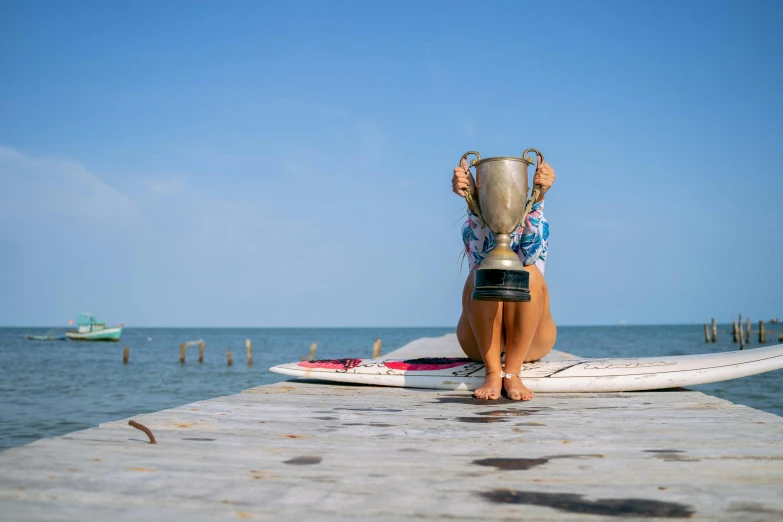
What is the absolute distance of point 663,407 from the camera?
3090 mm

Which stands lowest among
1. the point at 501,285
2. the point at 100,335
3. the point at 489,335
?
the point at 100,335

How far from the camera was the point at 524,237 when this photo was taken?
3555mm

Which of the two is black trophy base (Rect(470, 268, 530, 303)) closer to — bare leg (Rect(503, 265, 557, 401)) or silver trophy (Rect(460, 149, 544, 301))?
silver trophy (Rect(460, 149, 544, 301))

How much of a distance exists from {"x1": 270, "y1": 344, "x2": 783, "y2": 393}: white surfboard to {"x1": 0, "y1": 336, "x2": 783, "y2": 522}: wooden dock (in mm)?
959

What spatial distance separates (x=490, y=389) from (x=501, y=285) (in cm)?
85

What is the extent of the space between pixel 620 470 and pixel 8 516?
1528 mm

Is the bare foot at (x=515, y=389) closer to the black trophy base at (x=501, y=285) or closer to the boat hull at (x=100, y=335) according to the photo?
the black trophy base at (x=501, y=285)

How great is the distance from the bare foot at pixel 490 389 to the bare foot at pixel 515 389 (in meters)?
0.05

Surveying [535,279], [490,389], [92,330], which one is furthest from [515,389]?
[92,330]

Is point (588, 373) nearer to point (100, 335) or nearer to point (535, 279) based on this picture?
point (535, 279)

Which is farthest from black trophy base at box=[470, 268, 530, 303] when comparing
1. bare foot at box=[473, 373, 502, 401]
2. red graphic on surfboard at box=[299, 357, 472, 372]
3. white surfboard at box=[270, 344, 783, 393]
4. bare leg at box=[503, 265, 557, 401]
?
red graphic on surfboard at box=[299, 357, 472, 372]

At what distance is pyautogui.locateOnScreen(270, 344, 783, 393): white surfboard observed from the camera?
12.4 feet

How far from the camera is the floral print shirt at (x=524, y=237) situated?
3.50m

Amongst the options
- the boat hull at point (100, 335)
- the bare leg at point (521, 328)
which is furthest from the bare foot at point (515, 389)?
the boat hull at point (100, 335)
